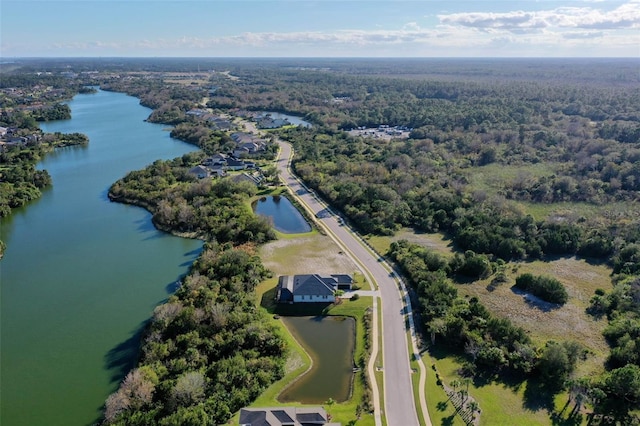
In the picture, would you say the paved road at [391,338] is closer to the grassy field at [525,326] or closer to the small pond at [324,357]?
the grassy field at [525,326]

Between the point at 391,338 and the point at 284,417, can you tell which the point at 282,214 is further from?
the point at 284,417

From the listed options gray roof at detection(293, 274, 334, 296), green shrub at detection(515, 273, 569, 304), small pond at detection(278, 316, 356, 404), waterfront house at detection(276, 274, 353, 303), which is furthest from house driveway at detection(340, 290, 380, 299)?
green shrub at detection(515, 273, 569, 304)

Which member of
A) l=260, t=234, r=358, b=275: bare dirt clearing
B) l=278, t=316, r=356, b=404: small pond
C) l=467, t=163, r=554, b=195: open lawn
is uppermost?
l=467, t=163, r=554, b=195: open lawn

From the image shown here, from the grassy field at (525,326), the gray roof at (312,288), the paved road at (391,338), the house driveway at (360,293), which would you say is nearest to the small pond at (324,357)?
the gray roof at (312,288)

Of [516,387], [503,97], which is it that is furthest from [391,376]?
[503,97]

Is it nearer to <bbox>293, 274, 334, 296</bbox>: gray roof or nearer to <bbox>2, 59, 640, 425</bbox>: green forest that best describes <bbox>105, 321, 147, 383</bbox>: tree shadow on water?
<bbox>2, 59, 640, 425</bbox>: green forest

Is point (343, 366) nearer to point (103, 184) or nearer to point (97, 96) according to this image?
point (103, 184)

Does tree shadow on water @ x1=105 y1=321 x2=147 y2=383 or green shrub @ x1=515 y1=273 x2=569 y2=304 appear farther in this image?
green shrub @ x1=515 y1=273 x2=569 y2=304
